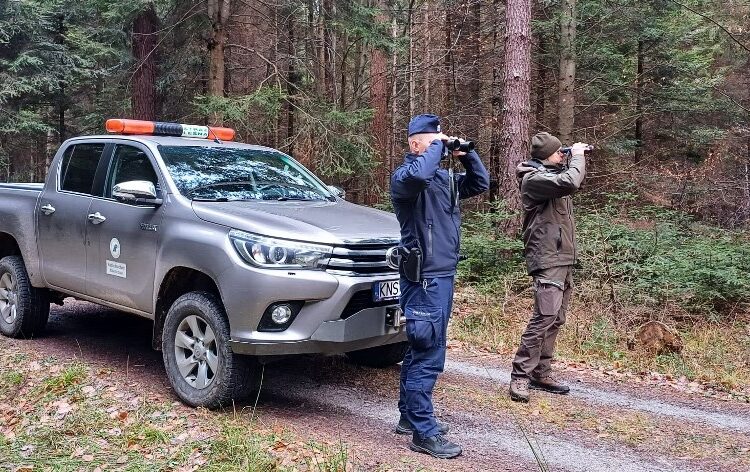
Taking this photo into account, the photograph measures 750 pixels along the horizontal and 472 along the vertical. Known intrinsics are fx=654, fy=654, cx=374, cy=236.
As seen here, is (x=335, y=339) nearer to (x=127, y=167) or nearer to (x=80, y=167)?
(x=127, y=167)

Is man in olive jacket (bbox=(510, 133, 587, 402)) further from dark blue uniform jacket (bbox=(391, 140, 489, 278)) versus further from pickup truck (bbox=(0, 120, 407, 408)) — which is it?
dark blue uniform jacket (bbox=(391, 140, 489, 278))

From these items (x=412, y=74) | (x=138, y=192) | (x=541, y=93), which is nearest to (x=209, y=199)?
(x=138, y=192)

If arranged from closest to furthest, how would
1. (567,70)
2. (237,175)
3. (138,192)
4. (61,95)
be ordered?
(138,192) → (237,175) → (567,70) → (61,95)

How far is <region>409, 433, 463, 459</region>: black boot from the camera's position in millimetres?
4078

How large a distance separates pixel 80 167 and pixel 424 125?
3.85 meters

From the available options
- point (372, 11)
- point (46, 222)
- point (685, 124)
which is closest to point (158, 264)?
point (46, 222)

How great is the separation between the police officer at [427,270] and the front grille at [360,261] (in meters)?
0.49

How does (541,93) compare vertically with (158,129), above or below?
above

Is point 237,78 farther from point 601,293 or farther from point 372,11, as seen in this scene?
point 601,293

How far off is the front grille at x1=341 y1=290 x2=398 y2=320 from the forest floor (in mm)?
824

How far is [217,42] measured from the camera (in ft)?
44.1

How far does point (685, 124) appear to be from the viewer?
2052 centimetres

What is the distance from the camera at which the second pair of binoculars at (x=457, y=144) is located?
4191mm

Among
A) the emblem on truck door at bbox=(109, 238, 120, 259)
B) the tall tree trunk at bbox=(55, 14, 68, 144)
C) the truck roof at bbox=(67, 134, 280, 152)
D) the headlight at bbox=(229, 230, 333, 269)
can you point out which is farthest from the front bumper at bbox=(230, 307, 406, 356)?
the tall tree trunk at bbox=(55, 14, 68, 144)
